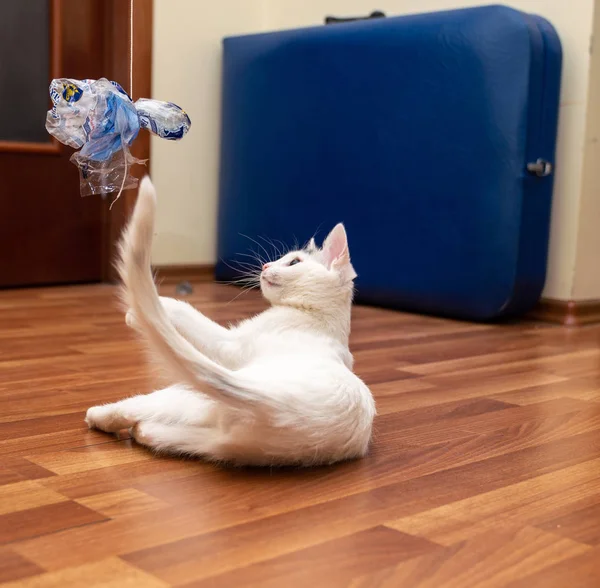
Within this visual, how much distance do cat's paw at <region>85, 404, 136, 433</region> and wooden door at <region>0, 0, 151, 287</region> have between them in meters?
1.83

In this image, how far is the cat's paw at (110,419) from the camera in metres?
1.42

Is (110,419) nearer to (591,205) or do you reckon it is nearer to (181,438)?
(181,438)

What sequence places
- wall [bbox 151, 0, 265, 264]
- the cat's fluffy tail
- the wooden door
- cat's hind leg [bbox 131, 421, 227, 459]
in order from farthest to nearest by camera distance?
wall [bbox 151, 0, 265, 264] < the wooden door < cat's hind leg [bbox 131, 421, 227, 459] < the cat's fluffy tail

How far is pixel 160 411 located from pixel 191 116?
2.44 m

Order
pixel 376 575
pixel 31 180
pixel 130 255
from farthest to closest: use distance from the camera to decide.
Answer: pixel 31 180
pixel 130 255
pixel 376 575

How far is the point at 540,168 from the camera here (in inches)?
111

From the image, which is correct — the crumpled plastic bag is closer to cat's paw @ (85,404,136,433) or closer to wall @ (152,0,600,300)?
cat's paw @ (85,404,136,433)

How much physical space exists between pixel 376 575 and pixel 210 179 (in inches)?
114

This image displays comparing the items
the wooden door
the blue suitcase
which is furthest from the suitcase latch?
the wooden door

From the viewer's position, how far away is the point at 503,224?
282cm

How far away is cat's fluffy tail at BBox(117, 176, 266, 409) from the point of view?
113cm

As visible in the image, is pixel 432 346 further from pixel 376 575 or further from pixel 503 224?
pixel 376 575

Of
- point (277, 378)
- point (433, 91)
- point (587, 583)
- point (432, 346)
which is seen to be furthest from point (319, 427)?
point (433, 91)

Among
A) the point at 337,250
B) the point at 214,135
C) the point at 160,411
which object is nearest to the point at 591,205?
the point at 214,135
